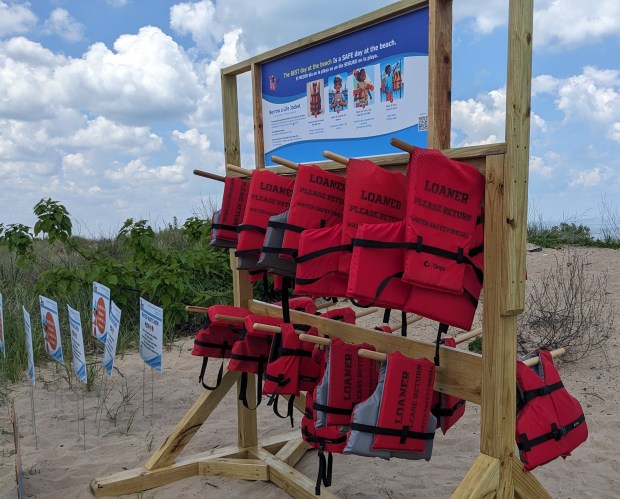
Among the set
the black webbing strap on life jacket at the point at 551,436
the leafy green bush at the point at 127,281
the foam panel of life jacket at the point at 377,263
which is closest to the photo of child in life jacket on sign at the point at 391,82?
the foam panel of life jacket at the point at 377,263

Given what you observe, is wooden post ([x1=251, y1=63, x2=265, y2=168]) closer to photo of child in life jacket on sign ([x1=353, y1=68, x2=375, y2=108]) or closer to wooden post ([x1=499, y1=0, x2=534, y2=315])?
photo of child in life jacket on sign ([x1=353, y1=68, x2=375, y2=108])

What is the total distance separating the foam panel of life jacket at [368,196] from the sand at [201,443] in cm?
190

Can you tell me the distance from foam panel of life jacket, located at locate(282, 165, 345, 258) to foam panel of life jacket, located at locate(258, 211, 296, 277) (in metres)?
0.09

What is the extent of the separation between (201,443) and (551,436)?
278 cm

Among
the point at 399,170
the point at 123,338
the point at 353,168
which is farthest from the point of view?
the point at 123,338

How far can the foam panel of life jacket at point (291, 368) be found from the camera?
3162mm

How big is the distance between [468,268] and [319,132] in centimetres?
135

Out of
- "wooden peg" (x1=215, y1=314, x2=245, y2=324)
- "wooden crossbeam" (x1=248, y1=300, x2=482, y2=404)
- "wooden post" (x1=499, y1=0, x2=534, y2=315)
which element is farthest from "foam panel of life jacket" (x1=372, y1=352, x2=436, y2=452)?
"wooden peg" (x1=215, y1=314, x2=245, y2=324)

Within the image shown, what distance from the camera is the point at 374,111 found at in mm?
3164

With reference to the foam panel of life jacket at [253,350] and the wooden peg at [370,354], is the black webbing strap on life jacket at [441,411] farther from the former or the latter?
the foam panel of life jacket at [253,350]

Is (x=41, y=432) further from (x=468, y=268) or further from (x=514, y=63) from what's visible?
(x=514, y=63)

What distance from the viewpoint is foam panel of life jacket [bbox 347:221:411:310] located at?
2.50 metres

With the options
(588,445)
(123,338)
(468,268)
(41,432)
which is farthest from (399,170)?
(123,338)

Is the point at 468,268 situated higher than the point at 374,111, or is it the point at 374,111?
the point at 374,111
